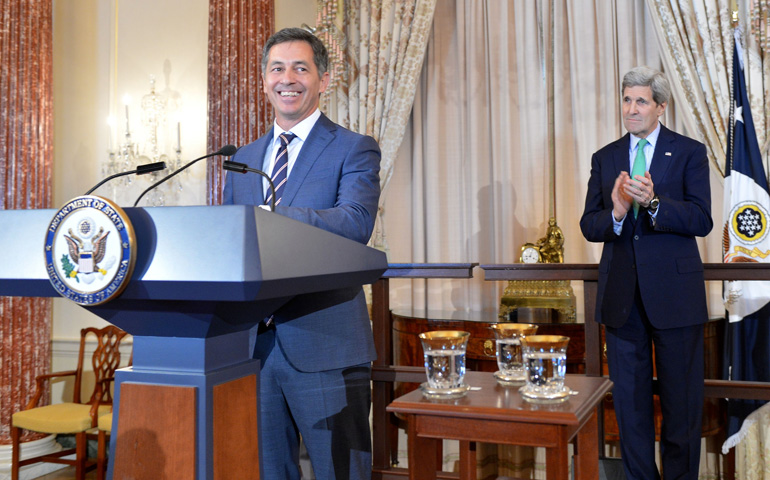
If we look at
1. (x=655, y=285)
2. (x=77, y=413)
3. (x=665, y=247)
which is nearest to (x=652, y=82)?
(x=665, y=247)

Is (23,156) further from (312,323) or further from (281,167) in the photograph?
(312,323)

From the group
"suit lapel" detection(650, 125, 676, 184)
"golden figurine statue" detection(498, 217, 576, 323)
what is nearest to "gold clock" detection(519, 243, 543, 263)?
"golden figurine statue" detection(498, 217, 576, 323)

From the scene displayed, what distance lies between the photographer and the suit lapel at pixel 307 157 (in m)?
1.69

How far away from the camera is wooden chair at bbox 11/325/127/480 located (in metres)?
3.94

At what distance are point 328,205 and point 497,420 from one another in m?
0.64

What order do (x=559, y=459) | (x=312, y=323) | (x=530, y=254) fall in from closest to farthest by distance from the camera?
1. (x=559, y=459)
2. (x=312, y=323)
3. (x=530, y=254)

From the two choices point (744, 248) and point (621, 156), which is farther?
point (744, 248)

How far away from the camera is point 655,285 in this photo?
262 centimetres

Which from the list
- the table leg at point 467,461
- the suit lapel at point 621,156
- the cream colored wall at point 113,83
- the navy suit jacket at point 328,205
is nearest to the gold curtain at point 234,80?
the cream colored wall at point 113,83

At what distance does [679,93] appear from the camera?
4211 millimetres

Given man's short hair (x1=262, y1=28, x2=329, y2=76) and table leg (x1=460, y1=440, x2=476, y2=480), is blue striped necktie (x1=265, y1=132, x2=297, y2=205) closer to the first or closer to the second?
man's short hair (x1=262, y1=28, x2=329, y2=76)

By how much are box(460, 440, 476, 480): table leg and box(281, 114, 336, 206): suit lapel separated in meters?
0.73

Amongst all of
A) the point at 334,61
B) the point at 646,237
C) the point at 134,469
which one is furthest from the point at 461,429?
the point at 334,61

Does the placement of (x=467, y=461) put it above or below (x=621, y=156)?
below
